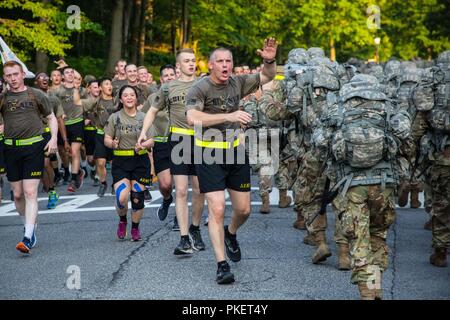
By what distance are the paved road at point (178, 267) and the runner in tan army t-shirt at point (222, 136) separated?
0.51 metres

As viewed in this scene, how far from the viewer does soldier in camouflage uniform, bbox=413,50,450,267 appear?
964 centimetres

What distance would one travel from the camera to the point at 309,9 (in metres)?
50.0

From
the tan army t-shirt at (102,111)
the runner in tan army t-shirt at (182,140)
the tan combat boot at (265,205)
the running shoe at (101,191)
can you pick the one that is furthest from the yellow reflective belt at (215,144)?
the tan army t-shirt at (102,111)

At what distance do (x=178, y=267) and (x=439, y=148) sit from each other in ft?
9.71

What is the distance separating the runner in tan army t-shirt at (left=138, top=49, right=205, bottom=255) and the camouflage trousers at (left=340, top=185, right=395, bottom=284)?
265cm

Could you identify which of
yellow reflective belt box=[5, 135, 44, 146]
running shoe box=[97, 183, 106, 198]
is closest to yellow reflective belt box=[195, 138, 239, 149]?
yellow reflective belt box=[5, 135, 44, 146]

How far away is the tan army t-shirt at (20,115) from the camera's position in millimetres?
10695

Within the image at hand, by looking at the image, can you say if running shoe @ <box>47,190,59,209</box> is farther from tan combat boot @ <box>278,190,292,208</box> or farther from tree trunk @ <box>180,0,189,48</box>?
tree trunk @ <box>180,0,189,48</box>

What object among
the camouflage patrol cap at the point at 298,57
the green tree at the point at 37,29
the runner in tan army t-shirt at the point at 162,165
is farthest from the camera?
the green tree at the point at 37,29

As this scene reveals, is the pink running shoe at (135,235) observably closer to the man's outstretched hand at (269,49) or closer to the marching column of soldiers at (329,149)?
the marching column of soldiers at (329,149)

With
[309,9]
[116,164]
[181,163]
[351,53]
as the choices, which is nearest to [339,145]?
[181,163]

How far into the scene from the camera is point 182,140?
1059 centimetres
